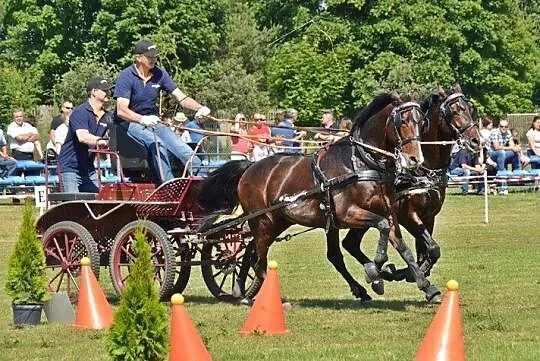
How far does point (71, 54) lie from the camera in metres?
58.8

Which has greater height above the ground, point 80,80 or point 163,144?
point 80,80

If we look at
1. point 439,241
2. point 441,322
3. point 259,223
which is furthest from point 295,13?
point 441,322

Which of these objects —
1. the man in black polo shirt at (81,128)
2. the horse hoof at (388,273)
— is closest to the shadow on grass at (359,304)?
the horse hoof at (388,273)

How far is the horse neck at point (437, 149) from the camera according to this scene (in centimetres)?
1242

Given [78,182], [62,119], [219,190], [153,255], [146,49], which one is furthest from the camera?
[62,119]

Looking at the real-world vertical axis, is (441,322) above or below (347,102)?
below

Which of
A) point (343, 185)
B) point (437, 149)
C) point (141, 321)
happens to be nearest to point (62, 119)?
point (437, 149)

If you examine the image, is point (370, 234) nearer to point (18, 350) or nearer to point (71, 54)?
point (18, 350)

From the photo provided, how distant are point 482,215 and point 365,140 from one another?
12246mm

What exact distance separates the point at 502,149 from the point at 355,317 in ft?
56.0

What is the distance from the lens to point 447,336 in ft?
24.8

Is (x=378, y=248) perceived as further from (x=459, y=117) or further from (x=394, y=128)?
(x=459, y=117)

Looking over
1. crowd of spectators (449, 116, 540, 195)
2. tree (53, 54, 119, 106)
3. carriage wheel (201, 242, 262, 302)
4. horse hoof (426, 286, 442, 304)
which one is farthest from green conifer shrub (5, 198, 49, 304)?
tree (53, 54, 119, 106)

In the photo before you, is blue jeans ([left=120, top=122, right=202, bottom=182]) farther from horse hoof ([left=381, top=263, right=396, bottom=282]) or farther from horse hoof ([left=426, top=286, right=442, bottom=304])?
horse hoof ([left=426, top=286, right=442, bottom=304])
